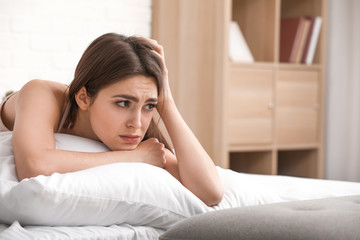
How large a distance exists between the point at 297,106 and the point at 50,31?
5.13 ft

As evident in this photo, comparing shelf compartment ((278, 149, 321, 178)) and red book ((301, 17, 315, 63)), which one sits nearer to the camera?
red book ((301, 17, 315, 63))

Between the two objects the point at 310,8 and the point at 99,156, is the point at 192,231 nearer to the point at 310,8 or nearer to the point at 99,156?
the point at 99,156

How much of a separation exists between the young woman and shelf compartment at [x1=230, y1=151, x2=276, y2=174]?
82.1 inches

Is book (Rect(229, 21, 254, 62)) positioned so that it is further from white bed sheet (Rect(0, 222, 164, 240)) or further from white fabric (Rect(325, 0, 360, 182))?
white bed sheet (Rect(0, 222, 164, 240))

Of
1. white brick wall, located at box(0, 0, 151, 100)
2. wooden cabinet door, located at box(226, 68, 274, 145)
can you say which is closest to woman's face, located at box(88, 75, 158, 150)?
white brick wall, located at box(0, 0, 151, 100)

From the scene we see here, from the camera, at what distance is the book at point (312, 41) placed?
12.2ft

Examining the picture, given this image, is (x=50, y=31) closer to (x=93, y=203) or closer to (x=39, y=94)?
(x=39, y=94)

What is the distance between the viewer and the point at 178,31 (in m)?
3.61

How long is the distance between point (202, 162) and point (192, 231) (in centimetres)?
47

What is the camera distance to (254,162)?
3.71m

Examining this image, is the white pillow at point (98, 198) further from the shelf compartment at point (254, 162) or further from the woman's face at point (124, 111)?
the shelf compartment at point (254, 162)

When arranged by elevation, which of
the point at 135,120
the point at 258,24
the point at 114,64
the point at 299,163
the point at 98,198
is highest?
the point at 258,24

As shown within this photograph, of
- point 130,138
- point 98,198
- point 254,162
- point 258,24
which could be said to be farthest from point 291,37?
point 98,198

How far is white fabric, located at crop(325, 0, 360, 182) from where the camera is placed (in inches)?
152
